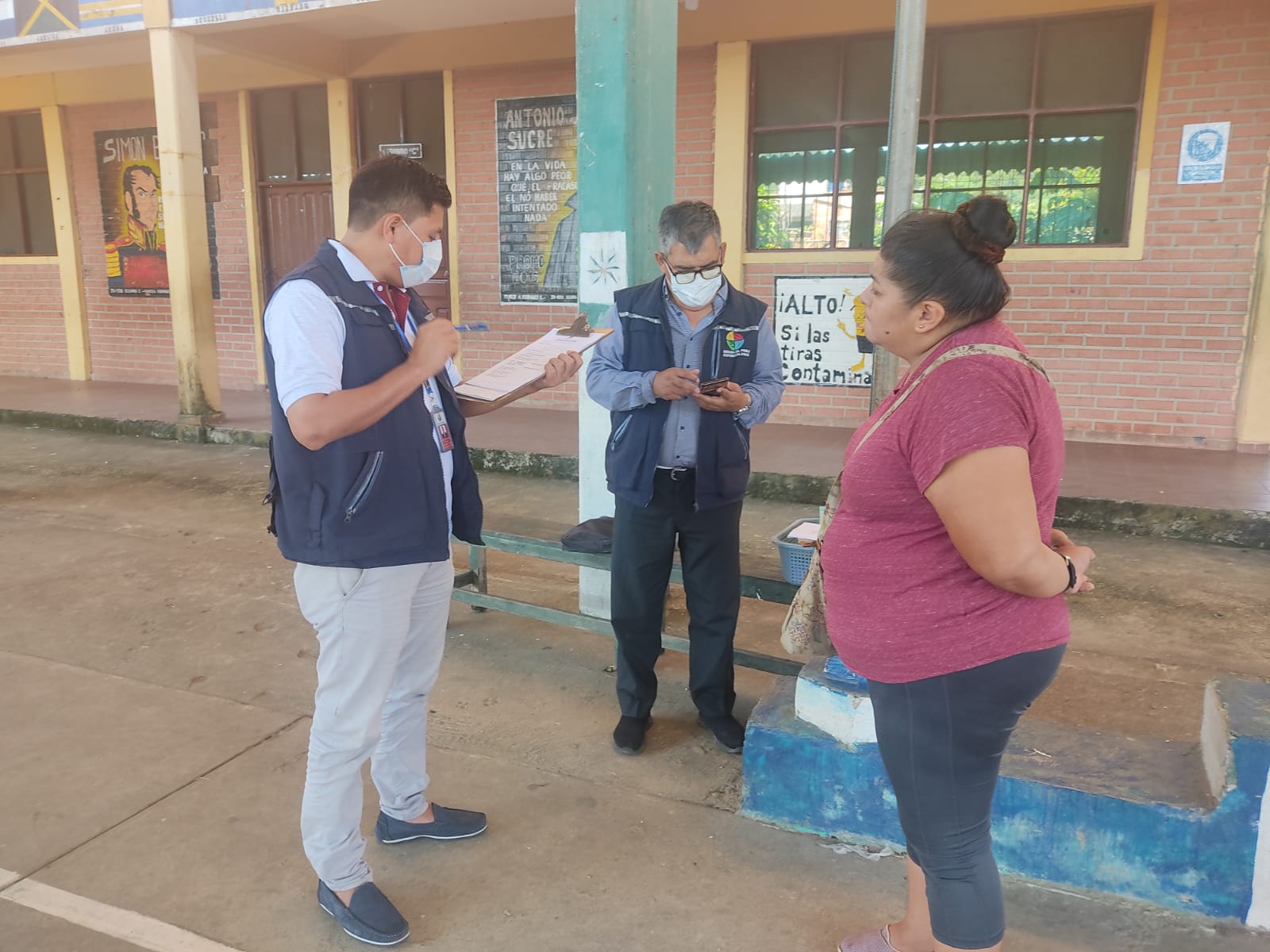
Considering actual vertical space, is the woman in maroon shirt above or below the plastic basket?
above

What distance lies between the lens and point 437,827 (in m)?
2.82

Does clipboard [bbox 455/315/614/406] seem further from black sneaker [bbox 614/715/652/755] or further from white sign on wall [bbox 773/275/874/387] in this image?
white sign on wall [bbox 773/275/874/387]

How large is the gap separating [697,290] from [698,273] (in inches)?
2.2

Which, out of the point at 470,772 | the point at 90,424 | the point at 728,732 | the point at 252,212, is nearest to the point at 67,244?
the point at 252,212

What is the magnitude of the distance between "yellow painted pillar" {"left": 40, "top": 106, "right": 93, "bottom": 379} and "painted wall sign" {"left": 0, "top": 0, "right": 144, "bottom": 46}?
8.84 feet

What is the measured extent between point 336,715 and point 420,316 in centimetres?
104

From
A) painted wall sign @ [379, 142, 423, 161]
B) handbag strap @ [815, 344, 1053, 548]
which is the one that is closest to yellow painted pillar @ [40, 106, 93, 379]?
painted wall sign @ [379, 142, 423, 161]

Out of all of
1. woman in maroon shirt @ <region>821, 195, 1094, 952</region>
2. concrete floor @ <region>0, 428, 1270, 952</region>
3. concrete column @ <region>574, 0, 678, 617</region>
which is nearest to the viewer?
woman in maroon shirt @ <region>821, 195, 1094, 952</region>

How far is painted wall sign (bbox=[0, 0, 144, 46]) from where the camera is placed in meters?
8.30

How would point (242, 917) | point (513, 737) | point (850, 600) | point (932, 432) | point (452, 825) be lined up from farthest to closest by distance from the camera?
point (513, 737), point (452, 825), point (242, 917), point (850, 600), point (932, 432)

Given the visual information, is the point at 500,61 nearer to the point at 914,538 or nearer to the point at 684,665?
the point at 684,665

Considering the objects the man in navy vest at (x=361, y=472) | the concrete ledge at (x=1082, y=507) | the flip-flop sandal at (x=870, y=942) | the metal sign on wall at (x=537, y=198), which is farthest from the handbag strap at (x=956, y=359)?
the metal sign on wall at (x=537, y=198)

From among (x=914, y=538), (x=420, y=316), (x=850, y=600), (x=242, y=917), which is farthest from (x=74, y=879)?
(x=914, y=538)

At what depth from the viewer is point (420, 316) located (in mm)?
2518
